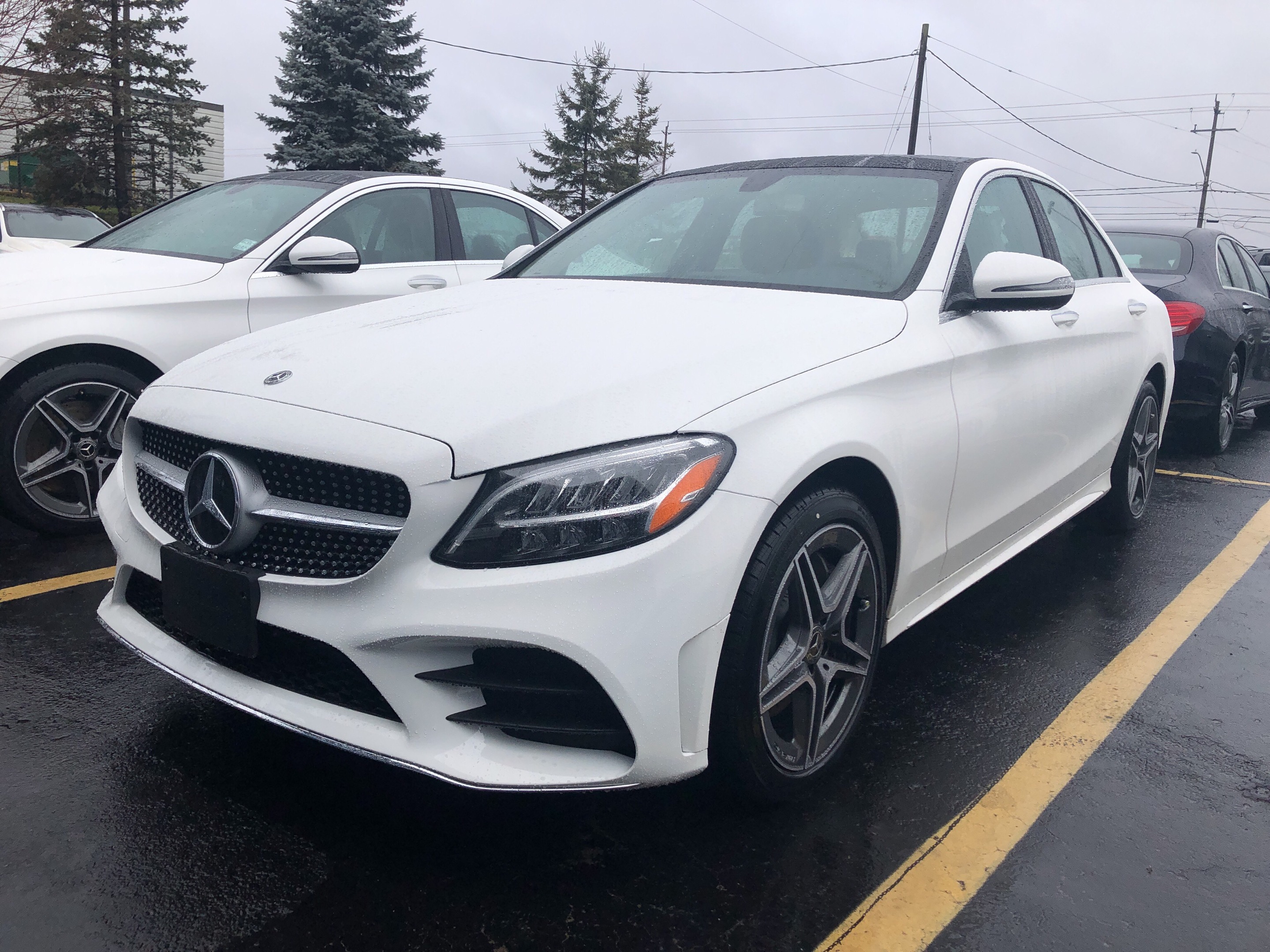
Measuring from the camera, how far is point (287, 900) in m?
1.95

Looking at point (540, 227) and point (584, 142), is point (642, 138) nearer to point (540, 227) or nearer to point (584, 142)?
point (584, 142)

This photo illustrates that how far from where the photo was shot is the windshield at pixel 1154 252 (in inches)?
271

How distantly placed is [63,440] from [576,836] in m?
2.91

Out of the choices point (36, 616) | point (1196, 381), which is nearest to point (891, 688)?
point (36, 616)

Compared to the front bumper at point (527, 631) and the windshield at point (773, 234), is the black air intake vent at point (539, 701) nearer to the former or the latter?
the front bumper at point (527, 631)

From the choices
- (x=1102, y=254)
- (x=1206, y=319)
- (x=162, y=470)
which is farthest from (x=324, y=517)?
(x=1206, y=319)

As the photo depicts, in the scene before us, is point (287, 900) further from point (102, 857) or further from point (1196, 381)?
point (1196, 381)

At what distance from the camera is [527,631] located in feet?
5.96

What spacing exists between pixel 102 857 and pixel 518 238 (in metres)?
4.34

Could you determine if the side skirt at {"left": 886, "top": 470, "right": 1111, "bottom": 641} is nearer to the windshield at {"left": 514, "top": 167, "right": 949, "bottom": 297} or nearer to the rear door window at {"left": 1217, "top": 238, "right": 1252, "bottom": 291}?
the windshield at {"left": 514, "top": 167, "right": 949, "bottom": 297}

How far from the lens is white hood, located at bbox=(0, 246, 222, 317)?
3.93 m

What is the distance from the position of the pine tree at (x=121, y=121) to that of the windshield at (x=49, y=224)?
17.0 metres

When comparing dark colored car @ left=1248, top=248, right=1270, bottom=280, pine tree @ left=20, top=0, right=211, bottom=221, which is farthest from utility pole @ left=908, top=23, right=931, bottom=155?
pine tree @ left=20, top=0, right=211, bottom=221

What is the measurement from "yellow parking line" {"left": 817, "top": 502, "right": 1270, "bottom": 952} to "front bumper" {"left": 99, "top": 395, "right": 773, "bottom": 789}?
466 mm
